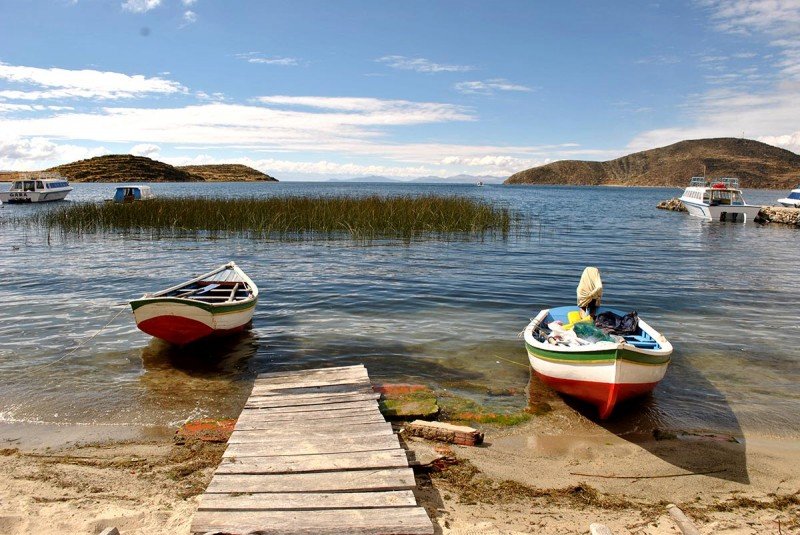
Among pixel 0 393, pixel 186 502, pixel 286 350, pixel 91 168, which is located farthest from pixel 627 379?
pixel 91 168

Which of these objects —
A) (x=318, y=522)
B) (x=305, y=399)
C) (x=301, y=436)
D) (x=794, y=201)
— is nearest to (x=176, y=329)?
(x=305, y=399)

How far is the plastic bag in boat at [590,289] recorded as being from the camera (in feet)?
29.6

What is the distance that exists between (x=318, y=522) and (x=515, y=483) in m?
2.05

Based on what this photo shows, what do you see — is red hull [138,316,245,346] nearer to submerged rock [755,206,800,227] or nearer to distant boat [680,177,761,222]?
distant boat [680,177,761,222]

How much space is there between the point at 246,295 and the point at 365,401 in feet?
18.8

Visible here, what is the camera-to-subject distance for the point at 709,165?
490ft

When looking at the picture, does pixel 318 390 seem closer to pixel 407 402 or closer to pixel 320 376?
pixel 320 376

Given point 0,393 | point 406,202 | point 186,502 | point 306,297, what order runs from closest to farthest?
point 186,502, point 0,393, point 306,297, point 406,202

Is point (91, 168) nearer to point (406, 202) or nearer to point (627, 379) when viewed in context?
point (406, 202)

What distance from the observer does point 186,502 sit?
4691 mm

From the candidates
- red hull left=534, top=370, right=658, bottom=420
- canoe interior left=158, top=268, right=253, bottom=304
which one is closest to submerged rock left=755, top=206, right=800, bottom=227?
red hull left=534, top=370, right=658, bottom=420

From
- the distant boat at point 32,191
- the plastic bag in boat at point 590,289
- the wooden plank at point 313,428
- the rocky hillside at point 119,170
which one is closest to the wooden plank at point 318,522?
the wooden plank at point 313,428

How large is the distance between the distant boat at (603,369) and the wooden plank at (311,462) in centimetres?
281

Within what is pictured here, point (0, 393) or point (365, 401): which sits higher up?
point (365, 401)
